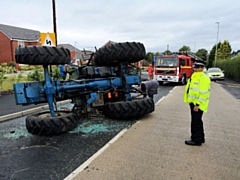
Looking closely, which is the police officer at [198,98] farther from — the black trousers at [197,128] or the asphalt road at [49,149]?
the asphalt road at [49,149]

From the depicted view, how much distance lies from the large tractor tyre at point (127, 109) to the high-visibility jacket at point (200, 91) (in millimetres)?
1787

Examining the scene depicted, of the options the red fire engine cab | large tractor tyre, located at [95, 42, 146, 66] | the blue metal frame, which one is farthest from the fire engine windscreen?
large tractor tyre, located at [95, 42, 146, 66]

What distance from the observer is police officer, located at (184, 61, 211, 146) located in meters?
4.11

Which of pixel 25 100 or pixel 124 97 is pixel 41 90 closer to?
pixel 25 100

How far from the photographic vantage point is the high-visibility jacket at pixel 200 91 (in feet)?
13.4

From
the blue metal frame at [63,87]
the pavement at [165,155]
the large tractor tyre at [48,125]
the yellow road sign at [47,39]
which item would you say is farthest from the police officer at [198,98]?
the yellow road sign at [47,39]

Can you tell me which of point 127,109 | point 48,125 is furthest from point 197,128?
point 48,125

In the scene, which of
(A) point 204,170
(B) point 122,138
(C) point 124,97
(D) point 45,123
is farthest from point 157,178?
(C) point 124,97

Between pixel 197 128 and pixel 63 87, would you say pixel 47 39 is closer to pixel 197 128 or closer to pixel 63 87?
pixel 63 87

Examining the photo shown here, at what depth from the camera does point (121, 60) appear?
601 centimetres

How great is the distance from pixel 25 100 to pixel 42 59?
3.49ft

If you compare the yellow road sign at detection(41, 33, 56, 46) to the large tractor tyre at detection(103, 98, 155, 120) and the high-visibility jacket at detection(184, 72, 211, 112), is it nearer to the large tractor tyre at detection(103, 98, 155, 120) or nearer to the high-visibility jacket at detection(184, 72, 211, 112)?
the large tractor tyre at detection(103, 98, 155, 120)

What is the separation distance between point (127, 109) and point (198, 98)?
2.09m

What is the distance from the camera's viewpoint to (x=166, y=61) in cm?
1803
